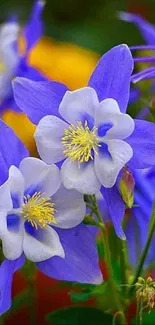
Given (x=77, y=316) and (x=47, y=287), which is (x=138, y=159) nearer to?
(x=77, y=316)

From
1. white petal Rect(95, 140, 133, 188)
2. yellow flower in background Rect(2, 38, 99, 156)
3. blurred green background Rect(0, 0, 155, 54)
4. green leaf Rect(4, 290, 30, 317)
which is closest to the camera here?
white petal Rect(95, 140, 133, 188)

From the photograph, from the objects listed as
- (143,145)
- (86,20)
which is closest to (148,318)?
(143,145)

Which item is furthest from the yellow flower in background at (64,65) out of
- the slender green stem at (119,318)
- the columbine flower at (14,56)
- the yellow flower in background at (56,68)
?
the slender green stem at (119,318)

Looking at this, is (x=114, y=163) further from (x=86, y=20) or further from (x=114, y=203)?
(x=86, y=20)

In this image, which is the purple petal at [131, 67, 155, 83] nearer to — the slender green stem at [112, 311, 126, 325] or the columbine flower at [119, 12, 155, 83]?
the columbine flower at [119, 12, 155, 83]

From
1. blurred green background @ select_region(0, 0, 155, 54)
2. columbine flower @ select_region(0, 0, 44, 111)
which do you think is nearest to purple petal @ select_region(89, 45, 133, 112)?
columbine flower @ select_region(0, 0, 44, 111)

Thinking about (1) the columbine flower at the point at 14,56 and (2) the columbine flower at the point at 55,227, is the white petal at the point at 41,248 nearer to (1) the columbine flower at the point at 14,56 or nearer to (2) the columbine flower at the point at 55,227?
(2) the columbine flower at the point at 55,227
